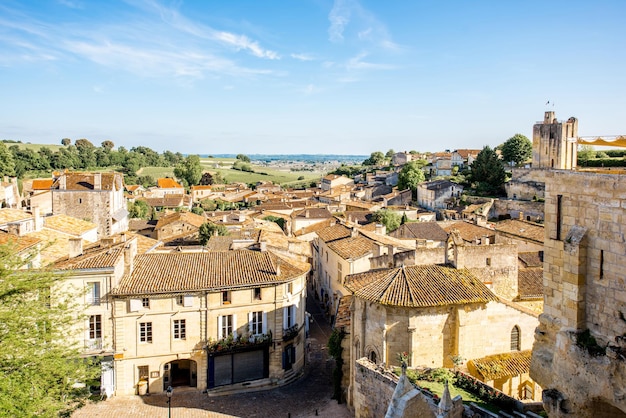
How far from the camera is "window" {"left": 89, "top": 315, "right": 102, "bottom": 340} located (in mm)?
25922

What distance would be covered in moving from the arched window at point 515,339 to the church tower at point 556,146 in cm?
781

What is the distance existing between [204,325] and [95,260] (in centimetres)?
695

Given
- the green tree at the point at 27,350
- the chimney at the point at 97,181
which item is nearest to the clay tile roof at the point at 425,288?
the green tree at the point at 27,350

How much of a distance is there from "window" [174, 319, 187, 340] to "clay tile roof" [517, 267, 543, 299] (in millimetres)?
18251

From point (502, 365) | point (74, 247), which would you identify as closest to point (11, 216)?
point (74, 247)

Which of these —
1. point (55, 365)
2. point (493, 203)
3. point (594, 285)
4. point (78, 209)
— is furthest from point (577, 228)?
point (493, 203)

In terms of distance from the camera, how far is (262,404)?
25781mm

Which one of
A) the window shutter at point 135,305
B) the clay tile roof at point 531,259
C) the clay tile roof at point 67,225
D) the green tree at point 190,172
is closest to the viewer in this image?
the window shutter at point 135,305

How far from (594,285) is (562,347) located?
1.58 metres

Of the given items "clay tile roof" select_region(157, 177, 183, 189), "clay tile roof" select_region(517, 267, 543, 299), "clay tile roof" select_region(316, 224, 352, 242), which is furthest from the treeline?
"clay tile roof" select_region(517, 267, 543, 299)

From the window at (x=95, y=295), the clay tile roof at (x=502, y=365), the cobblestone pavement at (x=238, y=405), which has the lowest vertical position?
the cobblestone pavement at (x=238, y=405)

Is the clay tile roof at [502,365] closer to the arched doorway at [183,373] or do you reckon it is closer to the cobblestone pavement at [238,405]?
the cobblestone pavement at [238,405]

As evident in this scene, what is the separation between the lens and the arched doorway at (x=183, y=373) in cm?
2775

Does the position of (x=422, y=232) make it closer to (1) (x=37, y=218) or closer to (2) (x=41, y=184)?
(1) (x=37, y=218)
